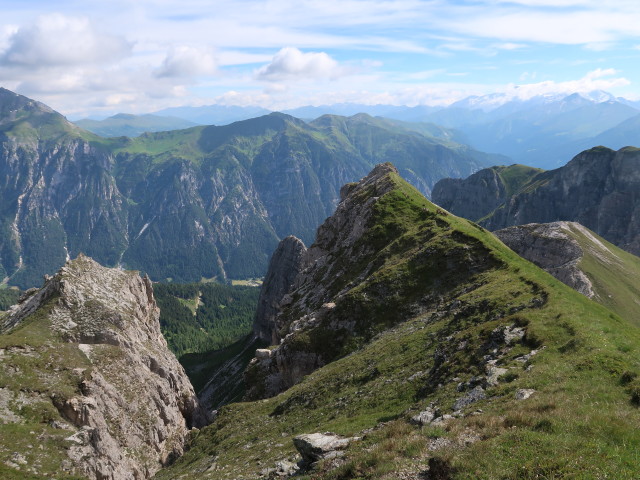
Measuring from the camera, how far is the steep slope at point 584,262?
356ft

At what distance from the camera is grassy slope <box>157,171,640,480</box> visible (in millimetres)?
18781

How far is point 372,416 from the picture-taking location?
109ft

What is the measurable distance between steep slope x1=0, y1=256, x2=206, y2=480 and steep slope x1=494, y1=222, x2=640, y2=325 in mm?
97617

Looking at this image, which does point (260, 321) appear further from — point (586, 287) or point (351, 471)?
point (351, 471)

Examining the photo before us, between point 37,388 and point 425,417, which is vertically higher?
point 425,417

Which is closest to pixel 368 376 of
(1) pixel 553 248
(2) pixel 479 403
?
(2) pixel 479 403

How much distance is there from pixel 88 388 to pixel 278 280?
388 feet

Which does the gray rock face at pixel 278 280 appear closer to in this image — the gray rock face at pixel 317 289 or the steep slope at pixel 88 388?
the gray rock face at pixel 317 289

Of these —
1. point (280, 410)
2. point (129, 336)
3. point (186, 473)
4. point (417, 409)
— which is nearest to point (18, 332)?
→ point (129, 336)

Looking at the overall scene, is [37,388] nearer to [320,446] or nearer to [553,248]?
[320,446]

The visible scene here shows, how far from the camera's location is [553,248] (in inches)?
5315

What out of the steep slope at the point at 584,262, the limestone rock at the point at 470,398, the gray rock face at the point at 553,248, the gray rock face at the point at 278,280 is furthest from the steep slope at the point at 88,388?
the gray rock face at the point at 553,248

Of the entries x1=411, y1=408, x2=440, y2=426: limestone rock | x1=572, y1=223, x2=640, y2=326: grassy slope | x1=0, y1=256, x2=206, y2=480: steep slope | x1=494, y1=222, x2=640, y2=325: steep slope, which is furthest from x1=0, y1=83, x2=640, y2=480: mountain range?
x1=494, y1=222, x2=640, y2=325: steep slope

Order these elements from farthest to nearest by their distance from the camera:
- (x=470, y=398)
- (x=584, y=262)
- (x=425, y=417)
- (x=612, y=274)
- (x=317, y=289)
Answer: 1. (x=584, y=262)
2. (x=612, y=274)
3. (x=317, y=289)
4. (x=470, y=398)
5. (x=425, y=417)
